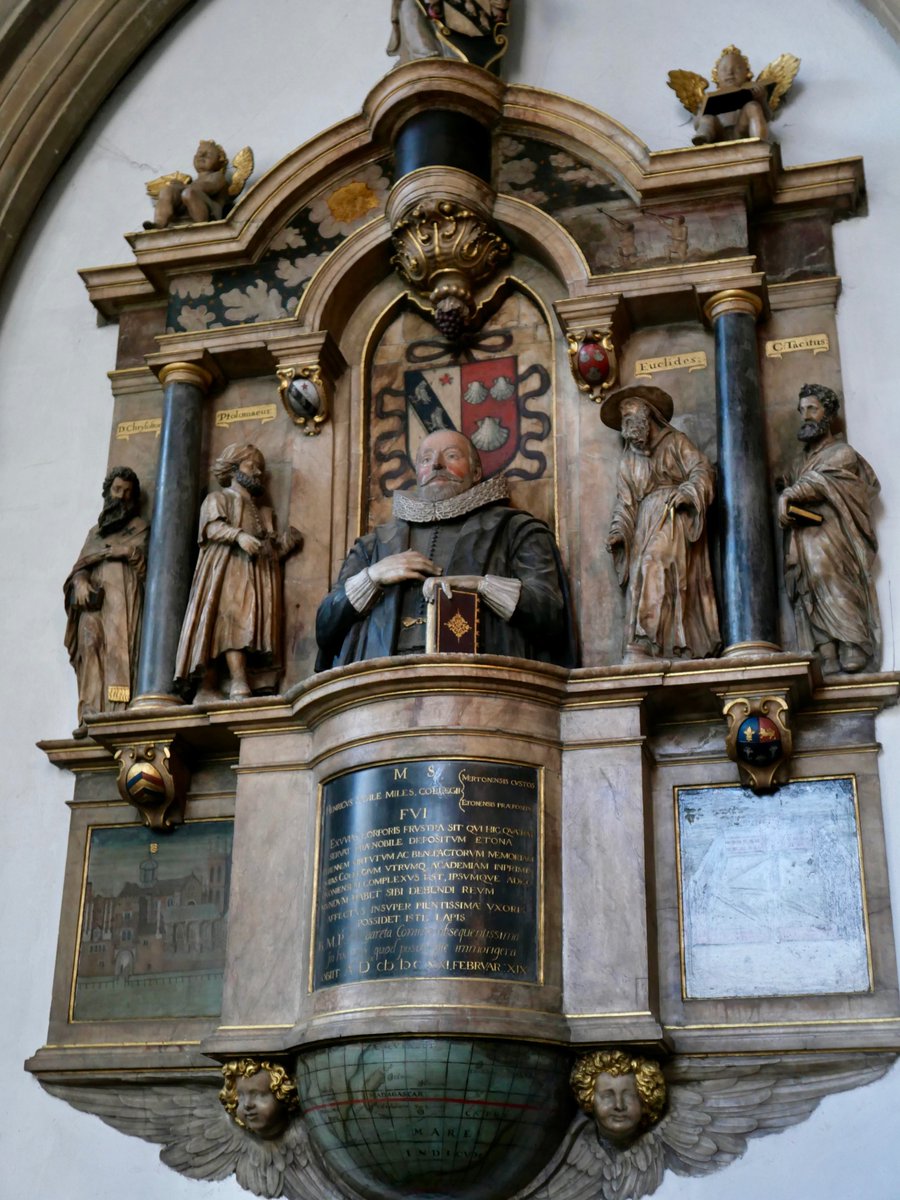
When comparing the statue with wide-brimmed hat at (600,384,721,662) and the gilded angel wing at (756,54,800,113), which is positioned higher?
the gilded angel wing at (756,54,800,113)

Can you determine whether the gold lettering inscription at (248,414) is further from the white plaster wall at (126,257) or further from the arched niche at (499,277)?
the white plaster wall at (126,257)

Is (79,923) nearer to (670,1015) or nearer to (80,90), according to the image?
(670,1015)

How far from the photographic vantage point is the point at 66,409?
32.2 ft

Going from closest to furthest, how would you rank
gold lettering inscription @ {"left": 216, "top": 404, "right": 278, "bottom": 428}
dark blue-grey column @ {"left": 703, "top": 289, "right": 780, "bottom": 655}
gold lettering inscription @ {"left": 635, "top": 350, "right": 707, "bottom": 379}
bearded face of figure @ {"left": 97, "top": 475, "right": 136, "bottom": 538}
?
dark blue-grey column @ {"left": 703, "top": 289, "right": 780, "bottom": 655}, gold lettering inscription @ {"left": 635, "top": 350, "right": 707, "bottom": 379}, bearded face of figure @ {"left": 97, "top": 475, "right": 136, "bottom": 538}, gold lettering inscription @ {"left": 216, "top": 404, "right": 278, "bottom": 428}

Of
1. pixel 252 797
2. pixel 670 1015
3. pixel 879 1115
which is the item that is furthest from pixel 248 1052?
pixel 879 1115

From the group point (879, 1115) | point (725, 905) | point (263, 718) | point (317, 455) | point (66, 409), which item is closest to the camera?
point (879, 1115)

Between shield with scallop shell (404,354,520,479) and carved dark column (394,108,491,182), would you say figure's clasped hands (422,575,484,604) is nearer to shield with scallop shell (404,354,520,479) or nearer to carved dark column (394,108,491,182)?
shield with scallop shell (404,354,520,479)

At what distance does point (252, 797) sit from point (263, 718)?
1.20 feet

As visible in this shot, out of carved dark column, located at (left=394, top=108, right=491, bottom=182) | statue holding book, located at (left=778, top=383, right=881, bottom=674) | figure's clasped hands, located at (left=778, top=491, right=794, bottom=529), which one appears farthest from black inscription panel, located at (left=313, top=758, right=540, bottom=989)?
carved dark column, located at (left=394, top=108, right=491, bottom=182)

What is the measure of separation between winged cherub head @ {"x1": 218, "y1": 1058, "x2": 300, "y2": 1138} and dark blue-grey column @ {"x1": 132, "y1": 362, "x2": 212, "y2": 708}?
1847 millimetres

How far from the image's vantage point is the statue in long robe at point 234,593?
8555 mm

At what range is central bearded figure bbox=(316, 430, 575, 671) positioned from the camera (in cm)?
798

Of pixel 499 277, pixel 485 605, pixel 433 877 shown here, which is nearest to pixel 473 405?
pixel 499 277

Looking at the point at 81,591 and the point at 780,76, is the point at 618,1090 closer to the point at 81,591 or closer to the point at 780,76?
the point at 81,591
